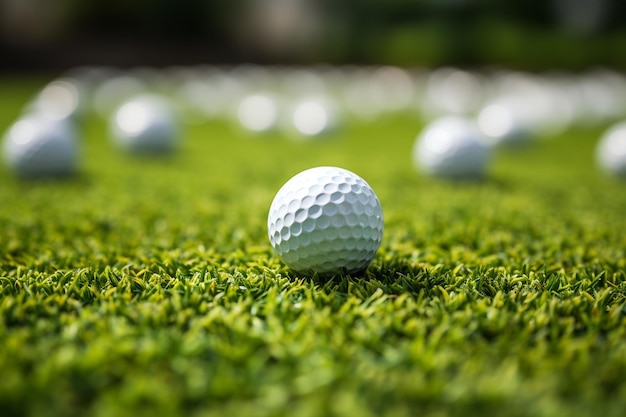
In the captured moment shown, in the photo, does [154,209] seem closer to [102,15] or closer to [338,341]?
[338,341]

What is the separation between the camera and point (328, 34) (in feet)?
107

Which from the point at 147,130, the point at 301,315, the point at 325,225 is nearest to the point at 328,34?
the point at 147,130

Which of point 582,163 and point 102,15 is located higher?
point 102,15

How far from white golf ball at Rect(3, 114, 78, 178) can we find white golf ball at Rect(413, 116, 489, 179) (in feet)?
13.2

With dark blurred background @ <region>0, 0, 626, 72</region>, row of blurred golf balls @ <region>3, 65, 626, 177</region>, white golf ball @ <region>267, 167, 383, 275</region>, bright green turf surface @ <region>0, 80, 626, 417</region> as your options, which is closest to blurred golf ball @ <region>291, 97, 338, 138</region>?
row of blurred golf balls @ <region>3, 65, 626, 177</region>

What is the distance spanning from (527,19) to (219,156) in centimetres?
2608

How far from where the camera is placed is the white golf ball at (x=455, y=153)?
609 centimetres

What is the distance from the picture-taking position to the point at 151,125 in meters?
7.92

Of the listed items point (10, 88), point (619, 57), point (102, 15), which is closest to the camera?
point (10, 88)

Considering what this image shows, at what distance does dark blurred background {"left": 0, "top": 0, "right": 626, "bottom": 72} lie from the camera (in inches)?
1074

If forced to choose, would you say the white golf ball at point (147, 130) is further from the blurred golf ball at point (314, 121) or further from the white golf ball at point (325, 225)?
the white golf ball at point (325, 225)

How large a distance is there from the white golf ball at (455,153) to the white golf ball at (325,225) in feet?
10.4

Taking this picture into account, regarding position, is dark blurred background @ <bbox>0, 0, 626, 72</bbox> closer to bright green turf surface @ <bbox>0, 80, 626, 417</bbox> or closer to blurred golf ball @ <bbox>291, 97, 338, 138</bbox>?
blurred golf ball @ <bbox>291, 97, 338, 138</bbox>

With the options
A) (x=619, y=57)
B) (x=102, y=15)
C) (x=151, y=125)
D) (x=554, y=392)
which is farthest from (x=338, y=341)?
(x=102, y=15)
